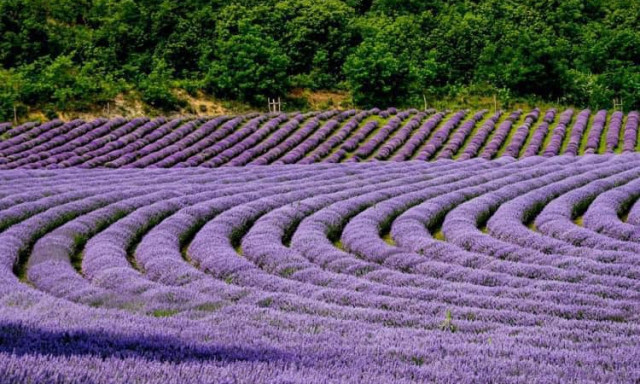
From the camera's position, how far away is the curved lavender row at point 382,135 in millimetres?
37963

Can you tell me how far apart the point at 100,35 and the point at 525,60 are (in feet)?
109

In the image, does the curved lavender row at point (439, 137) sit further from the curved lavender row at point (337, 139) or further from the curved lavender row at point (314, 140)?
the curved lavender row at point (314, 140)

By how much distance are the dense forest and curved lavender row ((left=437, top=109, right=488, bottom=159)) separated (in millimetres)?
8848

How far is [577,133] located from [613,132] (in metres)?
1.84

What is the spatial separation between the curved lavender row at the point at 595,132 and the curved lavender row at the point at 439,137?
23.2ft

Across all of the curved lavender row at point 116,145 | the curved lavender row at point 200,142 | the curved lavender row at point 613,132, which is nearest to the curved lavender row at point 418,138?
the curved lavender row at point 613,132

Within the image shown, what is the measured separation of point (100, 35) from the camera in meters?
61.8

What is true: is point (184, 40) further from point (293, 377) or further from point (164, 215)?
point (293, 377)

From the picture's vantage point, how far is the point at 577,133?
132 feet

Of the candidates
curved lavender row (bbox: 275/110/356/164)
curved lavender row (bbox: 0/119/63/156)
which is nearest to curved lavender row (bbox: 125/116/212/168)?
curved lavender row (bbox: 275/110/356/164)

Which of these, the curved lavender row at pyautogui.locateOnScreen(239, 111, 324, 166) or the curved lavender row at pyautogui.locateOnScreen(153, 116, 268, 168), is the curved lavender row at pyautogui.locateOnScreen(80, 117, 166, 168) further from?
the curved lavender row at pyautogui.locateOnScreen(239, 111, 324, 166)

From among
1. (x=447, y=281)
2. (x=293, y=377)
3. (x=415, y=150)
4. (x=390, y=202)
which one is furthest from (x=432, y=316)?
(x=415, y=150)

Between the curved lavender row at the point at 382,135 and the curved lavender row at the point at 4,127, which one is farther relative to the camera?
the curved lavender row at the point at 4,127

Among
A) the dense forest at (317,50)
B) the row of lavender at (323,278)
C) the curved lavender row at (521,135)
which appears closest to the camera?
the row of lavender at (323,278)
